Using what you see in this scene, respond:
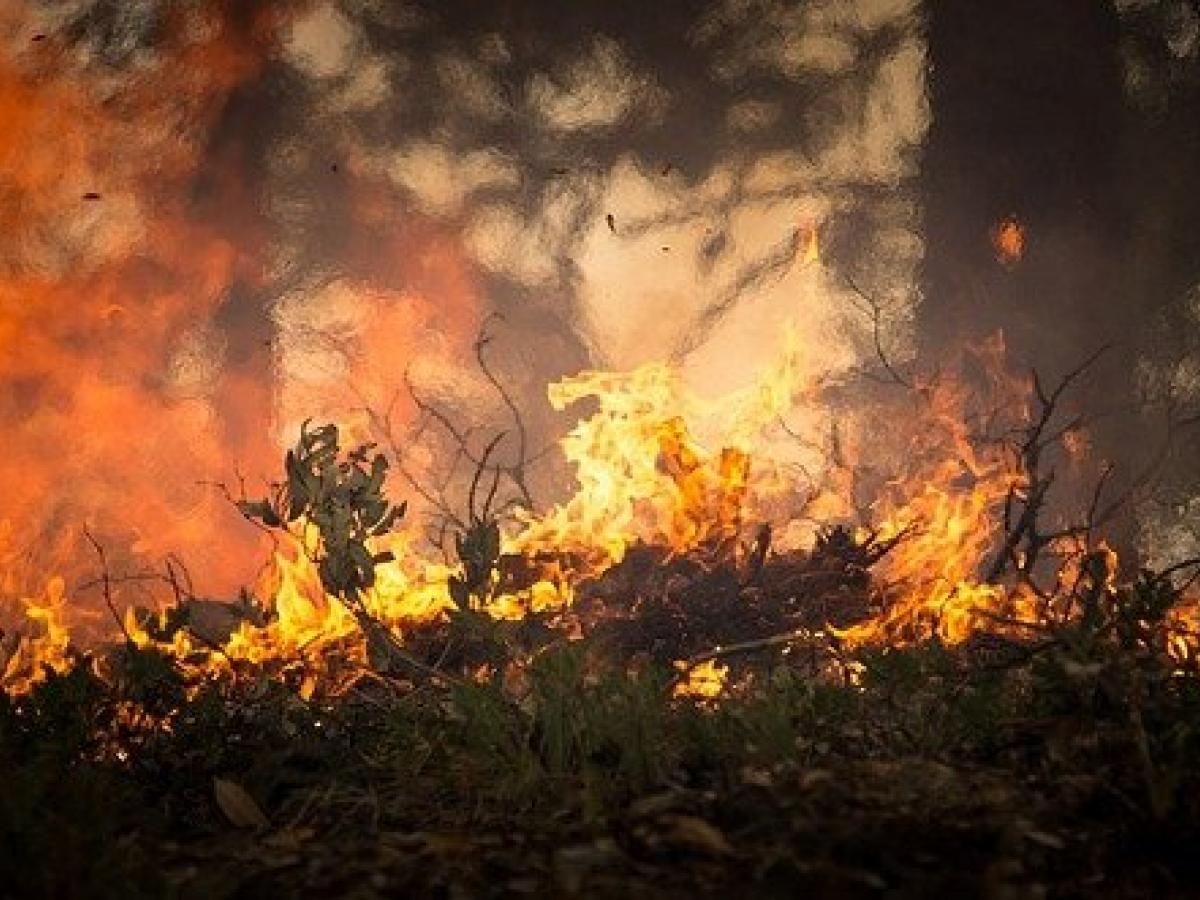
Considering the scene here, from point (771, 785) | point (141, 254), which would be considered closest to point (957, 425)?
point (771, 785)

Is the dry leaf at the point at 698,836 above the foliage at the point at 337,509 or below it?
below

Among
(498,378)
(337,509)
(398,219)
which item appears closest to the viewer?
(337,509)

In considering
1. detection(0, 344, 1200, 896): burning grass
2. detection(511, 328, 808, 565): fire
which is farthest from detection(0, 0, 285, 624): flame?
detection(0, 344, 1200, 896): burning grass

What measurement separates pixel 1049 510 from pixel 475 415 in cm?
865

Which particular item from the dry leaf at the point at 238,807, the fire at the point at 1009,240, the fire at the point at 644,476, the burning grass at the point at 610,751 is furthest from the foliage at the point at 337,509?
the fire at the point at 1009,240

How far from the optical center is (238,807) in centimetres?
306

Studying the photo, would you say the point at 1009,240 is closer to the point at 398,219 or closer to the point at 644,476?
the point at 644,476

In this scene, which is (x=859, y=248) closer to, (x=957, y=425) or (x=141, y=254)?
(x=957, y=425)

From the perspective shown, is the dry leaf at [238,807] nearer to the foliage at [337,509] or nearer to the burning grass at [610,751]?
the burning grass at [610,751]

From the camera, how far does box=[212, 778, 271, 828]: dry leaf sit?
120 inches

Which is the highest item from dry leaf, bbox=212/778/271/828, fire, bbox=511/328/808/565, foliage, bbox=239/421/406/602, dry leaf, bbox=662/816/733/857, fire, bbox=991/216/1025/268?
fire, bbox=991/216/1025/268

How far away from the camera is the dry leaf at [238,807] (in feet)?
9.98

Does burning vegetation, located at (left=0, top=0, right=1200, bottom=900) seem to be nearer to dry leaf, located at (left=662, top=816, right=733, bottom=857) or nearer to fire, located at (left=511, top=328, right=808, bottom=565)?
fire, located at (left=511, top=328, right=808, bottom=565)

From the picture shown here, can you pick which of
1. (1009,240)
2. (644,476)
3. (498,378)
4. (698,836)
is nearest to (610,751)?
(698,836)
